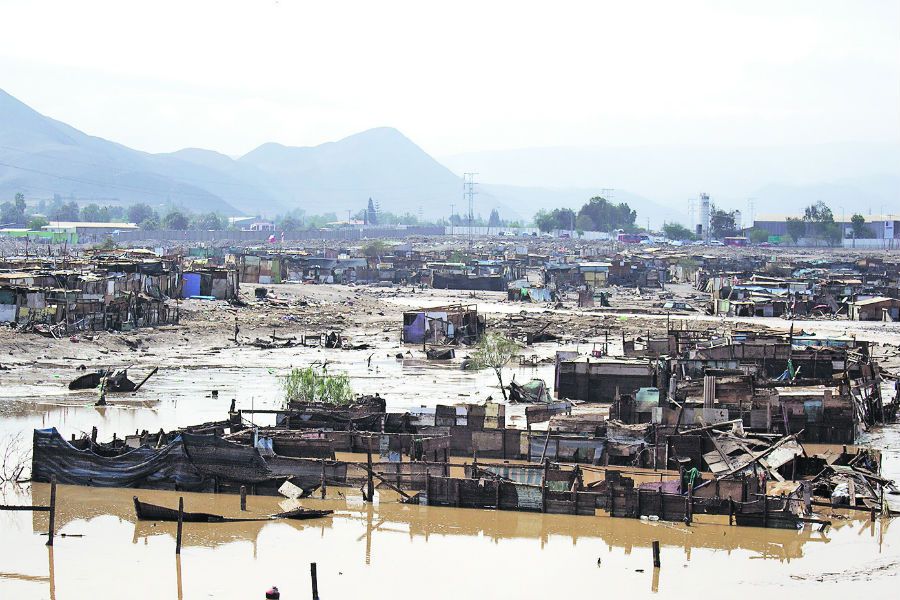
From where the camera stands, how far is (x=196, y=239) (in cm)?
15075

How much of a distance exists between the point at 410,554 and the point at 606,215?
511ft

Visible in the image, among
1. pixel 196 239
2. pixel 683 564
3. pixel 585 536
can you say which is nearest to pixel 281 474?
pixel 585 536

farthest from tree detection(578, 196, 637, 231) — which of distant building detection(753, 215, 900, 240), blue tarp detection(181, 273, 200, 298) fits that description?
blue tarp detection(181, 273, 200, 298)

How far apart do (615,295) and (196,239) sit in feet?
282

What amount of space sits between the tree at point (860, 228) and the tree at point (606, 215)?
34905 millimetres

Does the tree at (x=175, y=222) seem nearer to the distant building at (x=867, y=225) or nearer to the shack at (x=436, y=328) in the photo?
the distant building at (x=867, y=225)

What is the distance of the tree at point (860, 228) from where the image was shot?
144 m

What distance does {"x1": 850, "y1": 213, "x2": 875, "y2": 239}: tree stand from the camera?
471ft

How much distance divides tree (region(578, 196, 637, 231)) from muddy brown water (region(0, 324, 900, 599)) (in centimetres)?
15189

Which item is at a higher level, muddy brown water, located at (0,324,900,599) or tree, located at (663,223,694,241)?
tree, located at (663,223,694,241)

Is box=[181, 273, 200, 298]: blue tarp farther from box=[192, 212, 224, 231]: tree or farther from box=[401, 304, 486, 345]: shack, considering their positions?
box=[192, 212, 224, 231]: tree

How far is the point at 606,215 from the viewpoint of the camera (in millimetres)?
172000

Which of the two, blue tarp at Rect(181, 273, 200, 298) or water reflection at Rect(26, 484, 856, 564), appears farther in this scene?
blue tarp at Rect(181, 273, 200, 298)

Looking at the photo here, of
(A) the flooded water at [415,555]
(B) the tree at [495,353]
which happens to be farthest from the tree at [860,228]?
(A) the flooded water at [415,555]
